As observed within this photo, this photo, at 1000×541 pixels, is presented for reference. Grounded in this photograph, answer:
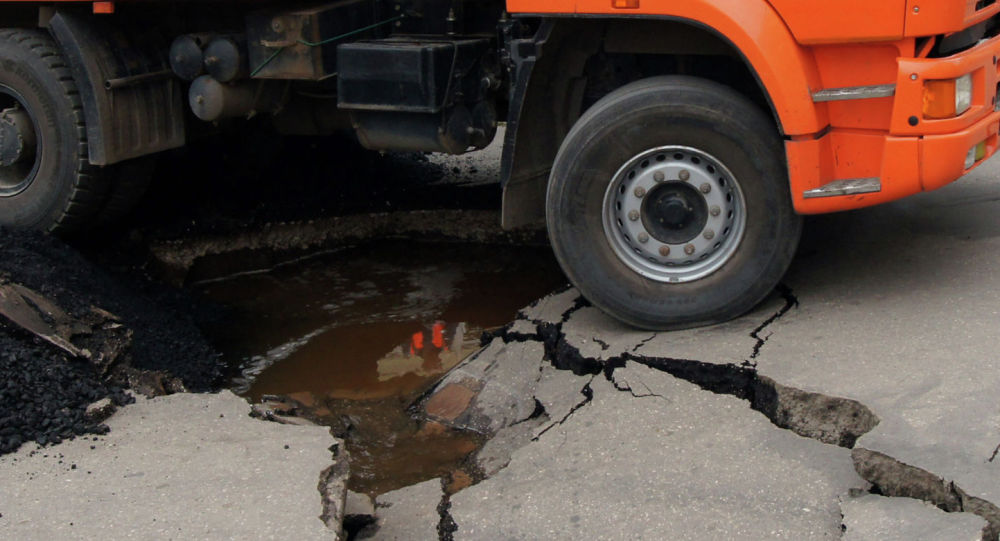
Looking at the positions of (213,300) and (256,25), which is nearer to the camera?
(256,25)

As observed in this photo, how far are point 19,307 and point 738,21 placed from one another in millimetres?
3405

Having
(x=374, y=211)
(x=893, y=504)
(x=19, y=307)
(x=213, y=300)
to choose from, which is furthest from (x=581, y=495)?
(x=374, y=211)

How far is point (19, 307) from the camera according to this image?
4930 mm

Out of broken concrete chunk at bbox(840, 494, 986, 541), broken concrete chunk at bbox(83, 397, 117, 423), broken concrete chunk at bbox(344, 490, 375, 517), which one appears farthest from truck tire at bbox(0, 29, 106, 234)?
broken concrete chunk at bbox(840, 494, 986, 541)

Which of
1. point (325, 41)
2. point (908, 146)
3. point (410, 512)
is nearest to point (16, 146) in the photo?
point (325, 41)

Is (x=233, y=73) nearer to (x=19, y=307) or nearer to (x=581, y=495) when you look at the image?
(x=19, y=307)

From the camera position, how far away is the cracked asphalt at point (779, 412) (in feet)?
11.5

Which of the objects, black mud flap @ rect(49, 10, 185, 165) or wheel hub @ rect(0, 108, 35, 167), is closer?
black mud flap @ rect(49, 10, 185, 165)

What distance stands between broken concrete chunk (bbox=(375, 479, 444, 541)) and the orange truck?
4.09 feet

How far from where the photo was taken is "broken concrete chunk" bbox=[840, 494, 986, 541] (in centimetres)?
323

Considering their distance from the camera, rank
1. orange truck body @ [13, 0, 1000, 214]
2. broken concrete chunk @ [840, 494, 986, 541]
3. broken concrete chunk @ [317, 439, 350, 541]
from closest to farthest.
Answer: broken concrete chunk @ [840, 494, 986, 541]
broken concrete chunk @ [317, 439, 350, 541]
orange truck body @ [13, 0, 1000, 214]

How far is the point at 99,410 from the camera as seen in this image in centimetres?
446

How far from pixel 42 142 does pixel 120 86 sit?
2.10 ft

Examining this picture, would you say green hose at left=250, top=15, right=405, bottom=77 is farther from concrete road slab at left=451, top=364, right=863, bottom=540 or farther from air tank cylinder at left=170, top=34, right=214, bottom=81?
concrete road slab at left=451, top=364, right=863, bottom=540
